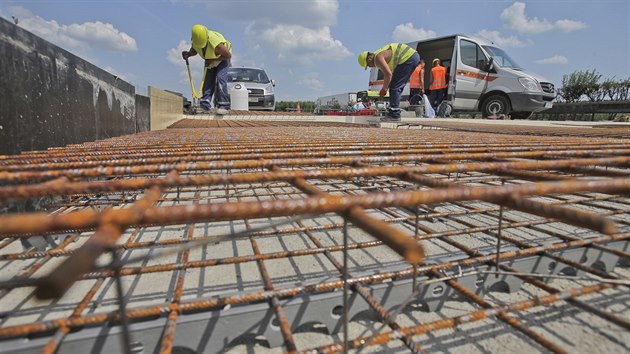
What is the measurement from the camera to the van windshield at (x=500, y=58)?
401 inches

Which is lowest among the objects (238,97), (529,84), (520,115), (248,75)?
(520,115)

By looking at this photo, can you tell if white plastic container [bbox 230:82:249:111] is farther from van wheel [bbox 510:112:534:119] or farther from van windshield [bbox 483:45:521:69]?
van wheel [bbox 510:112:534:119]

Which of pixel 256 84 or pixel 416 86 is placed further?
pixel 256 84

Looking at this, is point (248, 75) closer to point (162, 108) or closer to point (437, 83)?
point (162, 108)

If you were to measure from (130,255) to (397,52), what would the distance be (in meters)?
6.31

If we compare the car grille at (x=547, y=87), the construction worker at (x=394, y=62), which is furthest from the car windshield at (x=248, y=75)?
the car grille at (x=547, y=87)

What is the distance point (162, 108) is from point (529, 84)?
976 cm

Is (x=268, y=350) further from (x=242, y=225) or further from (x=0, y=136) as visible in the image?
(x=0, y=136)

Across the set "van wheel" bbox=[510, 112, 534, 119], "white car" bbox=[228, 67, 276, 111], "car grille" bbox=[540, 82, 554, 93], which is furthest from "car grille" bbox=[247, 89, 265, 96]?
"car grille" bbox=[540, 82, 554, 93]

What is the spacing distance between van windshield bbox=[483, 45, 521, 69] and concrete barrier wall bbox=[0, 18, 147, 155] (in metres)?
10.3

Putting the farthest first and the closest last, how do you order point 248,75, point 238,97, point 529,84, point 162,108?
1. point 248,75
2. point 238,97
3. point 529,84
4. point 162,108

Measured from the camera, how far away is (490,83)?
1023 cm

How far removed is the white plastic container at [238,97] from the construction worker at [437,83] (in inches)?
233

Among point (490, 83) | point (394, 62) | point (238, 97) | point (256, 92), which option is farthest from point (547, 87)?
point (238, 97)
